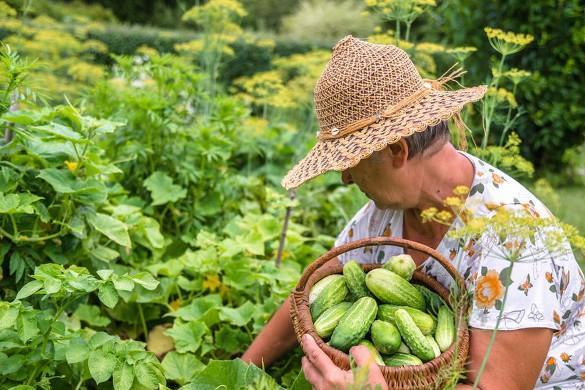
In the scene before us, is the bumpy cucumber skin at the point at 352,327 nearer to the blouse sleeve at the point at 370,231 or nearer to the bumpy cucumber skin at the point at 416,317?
the bumpy cucumber skin at the point at 416,317

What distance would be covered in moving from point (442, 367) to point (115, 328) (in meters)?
1.76

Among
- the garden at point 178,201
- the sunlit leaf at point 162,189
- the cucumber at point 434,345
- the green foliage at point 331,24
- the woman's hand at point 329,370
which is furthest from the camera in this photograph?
the green foliage at point 331,24

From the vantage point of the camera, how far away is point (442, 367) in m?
1.72

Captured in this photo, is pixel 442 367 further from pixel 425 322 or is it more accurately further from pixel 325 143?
pixel 325 143

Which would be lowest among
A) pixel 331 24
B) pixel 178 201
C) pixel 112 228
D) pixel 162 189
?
pixel 331 24

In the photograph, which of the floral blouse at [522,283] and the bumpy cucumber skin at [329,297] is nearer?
the floral blouse at [522,283]

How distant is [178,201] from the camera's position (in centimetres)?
357

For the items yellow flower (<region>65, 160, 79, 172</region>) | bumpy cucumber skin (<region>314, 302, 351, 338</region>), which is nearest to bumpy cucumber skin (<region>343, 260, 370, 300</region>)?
bumpy cucumber skin (<region>314, 302, 351, 338</region>)

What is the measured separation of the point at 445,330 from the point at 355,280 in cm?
31

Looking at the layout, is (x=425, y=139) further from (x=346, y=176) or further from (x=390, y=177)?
(x=346, y=176)

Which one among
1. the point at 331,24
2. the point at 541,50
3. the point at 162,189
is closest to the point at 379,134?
the point at 162,189

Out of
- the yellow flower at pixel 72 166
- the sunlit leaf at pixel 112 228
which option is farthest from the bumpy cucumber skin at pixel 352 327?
the yellow flower at pixel 72 166

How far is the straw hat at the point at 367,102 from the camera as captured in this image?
6.21ft

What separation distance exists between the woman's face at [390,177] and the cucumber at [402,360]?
479 millimetres
